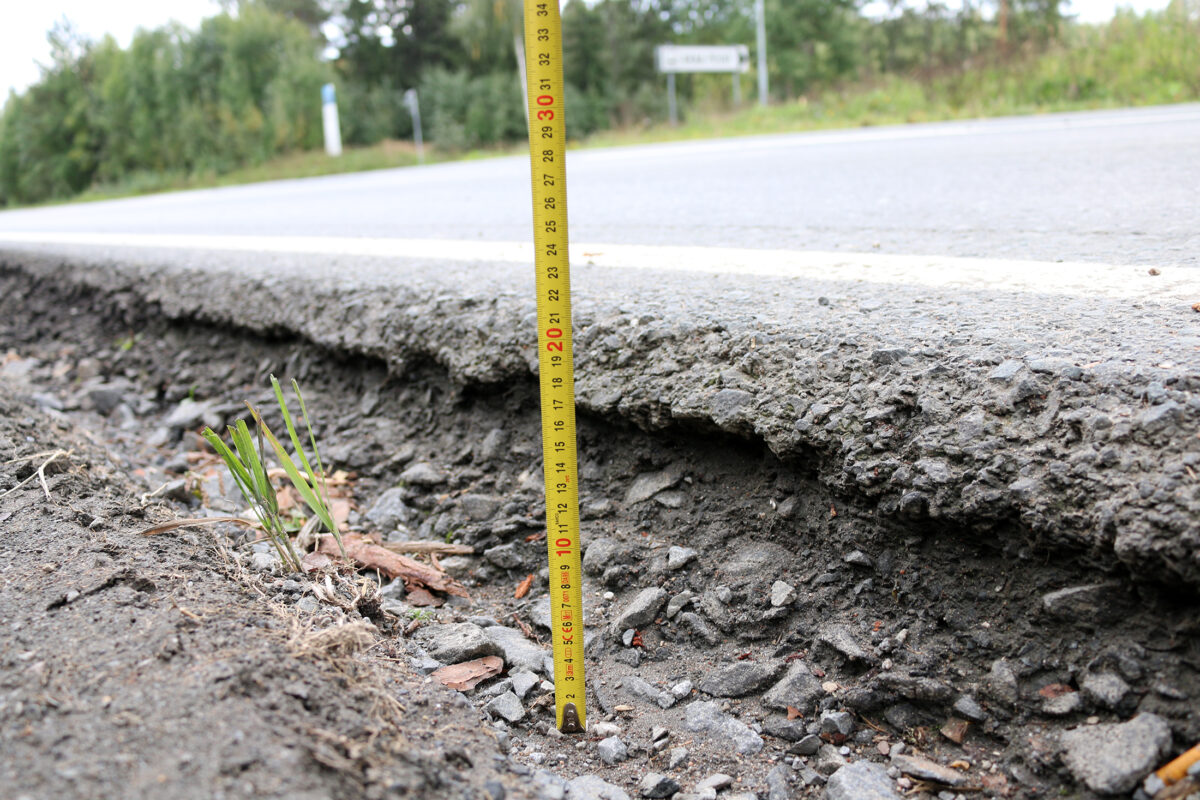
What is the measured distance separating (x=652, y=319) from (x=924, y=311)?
0.69 metres

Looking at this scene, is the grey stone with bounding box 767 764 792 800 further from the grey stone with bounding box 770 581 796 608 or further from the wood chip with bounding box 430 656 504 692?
the wood chip with bounding box 430 656 504 692

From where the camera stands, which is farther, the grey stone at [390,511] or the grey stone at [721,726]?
the grey stone at [390,511]

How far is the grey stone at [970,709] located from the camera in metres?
1.38

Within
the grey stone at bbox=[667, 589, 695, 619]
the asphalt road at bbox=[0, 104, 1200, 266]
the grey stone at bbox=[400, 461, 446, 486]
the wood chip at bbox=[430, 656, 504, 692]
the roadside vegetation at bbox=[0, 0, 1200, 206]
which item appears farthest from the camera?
the roadside vegetation at bbox=[0, 0, 1200, 206]

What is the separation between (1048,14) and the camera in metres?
20.0

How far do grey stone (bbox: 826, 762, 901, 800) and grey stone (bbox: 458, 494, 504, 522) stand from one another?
3.86 feet

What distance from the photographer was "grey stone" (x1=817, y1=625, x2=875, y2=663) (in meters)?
1.54

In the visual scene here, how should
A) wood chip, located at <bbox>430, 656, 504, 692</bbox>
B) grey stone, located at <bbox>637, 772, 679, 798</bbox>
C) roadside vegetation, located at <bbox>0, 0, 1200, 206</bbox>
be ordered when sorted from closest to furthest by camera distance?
grey stone, located at <bbox>637, 772, 679, 798</bbox> < wood chip, located at <bbox>430, 656, 504, 692</bbox> < roadside vegetation, located at <bbox>0, 0, 1200, 206</bbox>

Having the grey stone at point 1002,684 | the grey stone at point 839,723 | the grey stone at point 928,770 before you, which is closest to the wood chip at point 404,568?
the grey stone at point 839,723

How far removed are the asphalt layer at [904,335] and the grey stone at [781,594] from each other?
26 centimetres

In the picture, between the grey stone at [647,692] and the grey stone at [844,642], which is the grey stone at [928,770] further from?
the grey stone at [647,692]

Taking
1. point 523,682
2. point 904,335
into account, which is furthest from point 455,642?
point 904,335

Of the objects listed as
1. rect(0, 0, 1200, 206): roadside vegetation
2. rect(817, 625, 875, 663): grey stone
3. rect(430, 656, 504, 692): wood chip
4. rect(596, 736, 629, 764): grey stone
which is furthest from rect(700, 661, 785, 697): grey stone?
rect(0, 0, 1200, 206): roadside vegetation

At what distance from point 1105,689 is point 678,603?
84 cm
